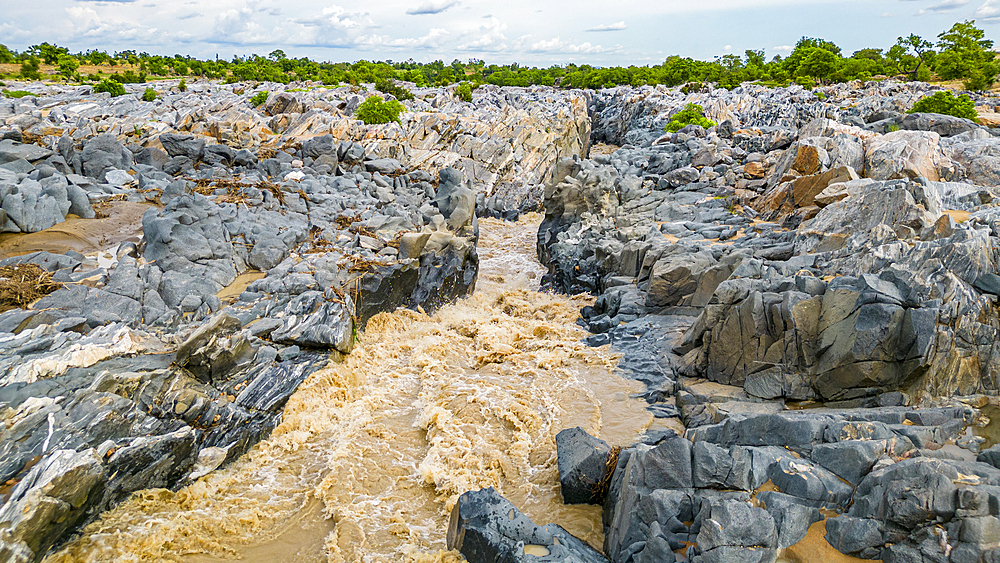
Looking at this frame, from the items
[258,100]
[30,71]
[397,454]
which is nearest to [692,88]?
[258,100]

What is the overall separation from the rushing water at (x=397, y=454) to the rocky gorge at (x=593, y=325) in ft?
0.83

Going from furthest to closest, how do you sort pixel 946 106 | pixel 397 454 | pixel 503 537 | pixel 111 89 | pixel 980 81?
pixel 980 81 < pixel 111 89 < pixel 946 106 < pixel 397 454 < pixel 503 537

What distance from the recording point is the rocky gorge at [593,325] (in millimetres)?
8320

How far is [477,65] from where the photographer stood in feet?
452

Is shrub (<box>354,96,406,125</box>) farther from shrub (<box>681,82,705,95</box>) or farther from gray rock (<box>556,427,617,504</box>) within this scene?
shrub (<box>681,82,705,95</box>)

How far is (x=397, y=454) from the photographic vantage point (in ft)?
43.1

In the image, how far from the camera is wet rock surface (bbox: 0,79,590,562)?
389 inches

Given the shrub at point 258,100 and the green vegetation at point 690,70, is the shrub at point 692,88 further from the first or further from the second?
the shrub at point 258,100

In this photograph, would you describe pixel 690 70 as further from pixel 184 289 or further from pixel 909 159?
pixel 184 289

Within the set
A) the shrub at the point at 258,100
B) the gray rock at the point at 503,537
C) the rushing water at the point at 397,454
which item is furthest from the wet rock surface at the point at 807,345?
the shrub at the point at 258,100

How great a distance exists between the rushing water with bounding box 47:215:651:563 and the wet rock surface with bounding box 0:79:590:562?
74 cm

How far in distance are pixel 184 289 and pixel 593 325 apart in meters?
14.3

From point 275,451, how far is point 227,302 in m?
5.08

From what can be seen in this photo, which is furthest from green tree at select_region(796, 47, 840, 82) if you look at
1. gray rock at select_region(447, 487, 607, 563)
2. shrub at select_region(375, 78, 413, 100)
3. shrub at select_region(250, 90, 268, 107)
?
gray rock at select_region(447, 487, 607, 563)
